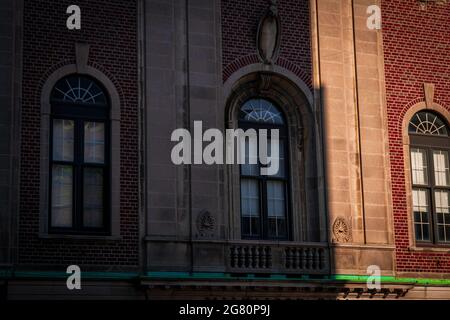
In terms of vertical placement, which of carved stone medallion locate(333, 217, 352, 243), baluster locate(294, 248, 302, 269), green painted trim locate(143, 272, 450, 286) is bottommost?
green painted trim locate(143, 272, 450, 286)

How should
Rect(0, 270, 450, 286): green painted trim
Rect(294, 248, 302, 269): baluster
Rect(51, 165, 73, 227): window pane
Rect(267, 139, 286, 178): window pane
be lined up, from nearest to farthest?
Rect(0, 270, 450, 286): green painted trim, Rect(51, 165, 73, 227): window pane, Rect(294, 248, 302, 269): baluster, Rect(267, 139, 286, 178): window pane

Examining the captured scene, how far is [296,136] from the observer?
25922mm

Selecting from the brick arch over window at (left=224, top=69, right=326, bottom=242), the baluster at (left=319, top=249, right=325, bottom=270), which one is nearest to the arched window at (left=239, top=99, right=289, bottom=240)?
the brick arch over window at (left=224, top=69, right=326, bottom=242)

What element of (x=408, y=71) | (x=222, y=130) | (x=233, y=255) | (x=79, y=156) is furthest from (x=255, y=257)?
(x=408, y=71)

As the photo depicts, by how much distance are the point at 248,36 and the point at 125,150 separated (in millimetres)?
4473

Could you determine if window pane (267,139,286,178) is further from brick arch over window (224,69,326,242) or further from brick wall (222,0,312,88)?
brick wall (222,0,312,88)

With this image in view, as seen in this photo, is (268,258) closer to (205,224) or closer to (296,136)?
(205,224)

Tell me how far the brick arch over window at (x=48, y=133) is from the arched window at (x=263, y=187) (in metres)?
3.35

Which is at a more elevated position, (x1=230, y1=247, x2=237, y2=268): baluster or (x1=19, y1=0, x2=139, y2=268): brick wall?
(x1=19, y1=0, x2=139, y2=268): brick wall

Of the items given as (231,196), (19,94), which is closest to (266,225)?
(231,196)

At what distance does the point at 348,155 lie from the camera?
26.0m

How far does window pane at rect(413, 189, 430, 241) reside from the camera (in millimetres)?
26859

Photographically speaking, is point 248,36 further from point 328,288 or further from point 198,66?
point 328,288

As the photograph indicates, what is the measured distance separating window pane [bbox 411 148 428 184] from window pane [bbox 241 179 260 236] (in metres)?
4.54
